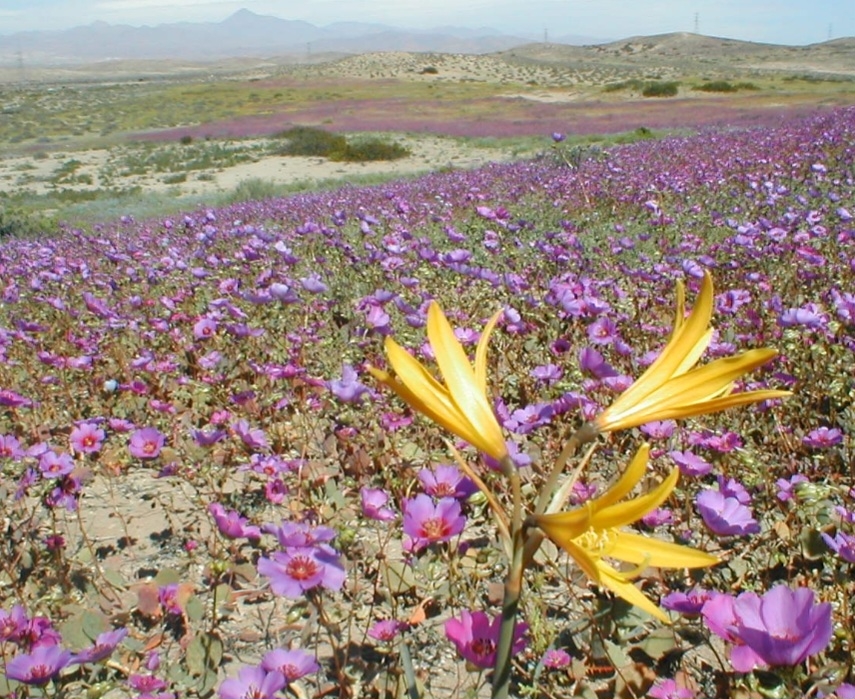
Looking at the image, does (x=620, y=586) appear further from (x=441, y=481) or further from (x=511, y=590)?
(x=441, y=481)

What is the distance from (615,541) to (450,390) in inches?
8.9

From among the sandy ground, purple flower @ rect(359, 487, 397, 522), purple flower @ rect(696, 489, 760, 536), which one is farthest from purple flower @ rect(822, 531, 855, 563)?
the sandy ground

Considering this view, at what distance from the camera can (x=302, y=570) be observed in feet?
4.65

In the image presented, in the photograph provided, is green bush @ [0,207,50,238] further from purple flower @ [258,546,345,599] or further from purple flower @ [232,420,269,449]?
purple flower @ [258,546,345,599]

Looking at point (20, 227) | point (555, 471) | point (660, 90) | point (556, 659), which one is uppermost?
point (660, 90)

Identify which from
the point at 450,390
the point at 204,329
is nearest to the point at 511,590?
the point at 450,390

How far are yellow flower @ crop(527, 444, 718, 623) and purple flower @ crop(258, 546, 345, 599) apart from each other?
2.24ft

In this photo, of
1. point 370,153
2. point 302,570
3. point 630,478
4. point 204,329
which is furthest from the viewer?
point 370,153

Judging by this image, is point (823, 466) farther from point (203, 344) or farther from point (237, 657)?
point (203, 344)

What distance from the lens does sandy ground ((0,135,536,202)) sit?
22656 mm

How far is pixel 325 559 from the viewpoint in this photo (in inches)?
55.6

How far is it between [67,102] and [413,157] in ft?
161

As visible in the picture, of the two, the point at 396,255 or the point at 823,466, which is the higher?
the point at 396,255

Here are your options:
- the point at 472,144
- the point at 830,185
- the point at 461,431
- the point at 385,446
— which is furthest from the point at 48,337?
the point at 472,144
